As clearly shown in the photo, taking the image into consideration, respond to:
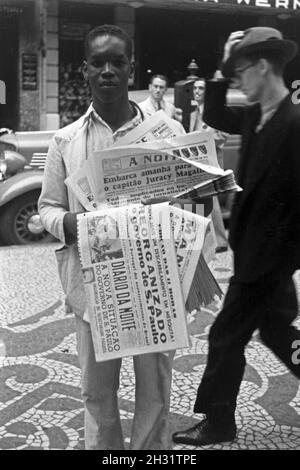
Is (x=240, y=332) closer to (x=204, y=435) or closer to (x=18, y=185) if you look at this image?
(x=204, y=435)

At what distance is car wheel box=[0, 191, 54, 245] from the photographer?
5.66 meters

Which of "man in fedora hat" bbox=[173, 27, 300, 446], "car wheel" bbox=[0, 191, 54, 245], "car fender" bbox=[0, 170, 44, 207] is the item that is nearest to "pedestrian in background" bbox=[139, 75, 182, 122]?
"man in fedora hat" bbox=[173, 27, 300, 446]

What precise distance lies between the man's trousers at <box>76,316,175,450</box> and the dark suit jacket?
472 mm

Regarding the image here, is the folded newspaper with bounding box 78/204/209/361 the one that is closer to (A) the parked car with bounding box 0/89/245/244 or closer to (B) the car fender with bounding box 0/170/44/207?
(A) the parked car with bounding box 0/89/245/244

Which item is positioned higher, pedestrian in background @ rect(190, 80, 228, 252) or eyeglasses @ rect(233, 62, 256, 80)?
eyeglasses @ rect(233, 62, 256, 80)

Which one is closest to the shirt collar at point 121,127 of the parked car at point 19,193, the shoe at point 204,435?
the shoe at point 204,435

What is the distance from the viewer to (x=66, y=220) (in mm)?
1863

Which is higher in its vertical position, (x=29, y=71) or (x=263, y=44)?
(x=263, y=44)

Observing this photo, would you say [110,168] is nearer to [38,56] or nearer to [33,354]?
[38,56]

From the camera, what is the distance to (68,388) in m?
2.78

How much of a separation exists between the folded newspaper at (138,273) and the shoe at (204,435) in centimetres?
69

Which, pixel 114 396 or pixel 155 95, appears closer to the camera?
pixel 114 396

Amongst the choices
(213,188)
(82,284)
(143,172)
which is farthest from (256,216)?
(82,284)

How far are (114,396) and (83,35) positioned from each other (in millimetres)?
1115
